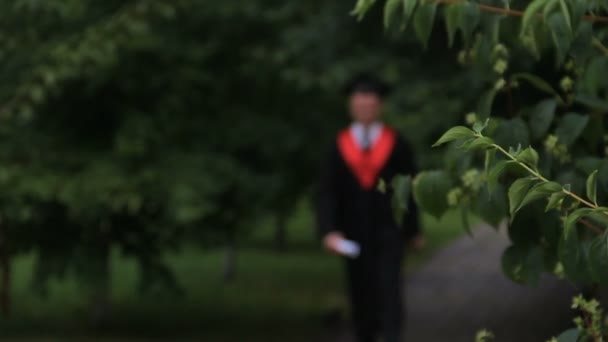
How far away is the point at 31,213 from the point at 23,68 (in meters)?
1.10

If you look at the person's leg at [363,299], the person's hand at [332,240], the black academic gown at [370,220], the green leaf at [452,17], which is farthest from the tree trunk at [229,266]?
the green leaf at [452,17]

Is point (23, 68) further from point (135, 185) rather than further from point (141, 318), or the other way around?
point (141, 318)

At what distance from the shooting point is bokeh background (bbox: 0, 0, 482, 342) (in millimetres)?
9656

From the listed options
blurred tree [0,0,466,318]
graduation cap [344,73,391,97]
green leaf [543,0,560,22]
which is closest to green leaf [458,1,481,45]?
green leaf [543,0,560,22]

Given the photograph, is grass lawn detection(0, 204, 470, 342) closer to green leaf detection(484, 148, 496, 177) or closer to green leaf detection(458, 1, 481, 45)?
green leaf detection(458, 1, 481, 45)

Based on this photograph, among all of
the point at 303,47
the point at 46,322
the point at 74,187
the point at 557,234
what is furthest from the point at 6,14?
the point at 557,234

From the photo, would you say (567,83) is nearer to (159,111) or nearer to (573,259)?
(573,259)

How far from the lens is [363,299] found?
363 inches

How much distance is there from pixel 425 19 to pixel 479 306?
10.9m

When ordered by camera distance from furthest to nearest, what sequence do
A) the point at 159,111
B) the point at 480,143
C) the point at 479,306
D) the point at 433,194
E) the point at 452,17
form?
the point at 479,306 < the point at 159,111 < the point at 433,194 < the point at 452,17 < the point at 480,143

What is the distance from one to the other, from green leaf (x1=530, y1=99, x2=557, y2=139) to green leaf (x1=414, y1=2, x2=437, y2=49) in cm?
48

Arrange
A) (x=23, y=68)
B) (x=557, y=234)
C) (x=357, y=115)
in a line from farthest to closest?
1. (x=23, y=68)
2. (x=357, y=115)
3. (x=557, y=234)

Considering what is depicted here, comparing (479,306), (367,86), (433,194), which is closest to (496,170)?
(433,194)

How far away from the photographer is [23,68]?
32.1 ft
